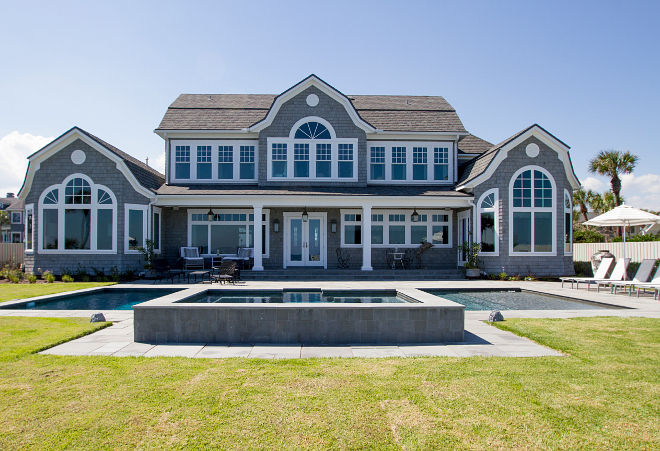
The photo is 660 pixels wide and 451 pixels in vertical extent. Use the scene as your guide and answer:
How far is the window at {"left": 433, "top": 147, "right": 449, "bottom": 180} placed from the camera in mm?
19203

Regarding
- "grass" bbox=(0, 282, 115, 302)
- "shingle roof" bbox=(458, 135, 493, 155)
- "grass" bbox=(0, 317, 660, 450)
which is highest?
"shingle roof" bbox=(458, 135, 493, 155)

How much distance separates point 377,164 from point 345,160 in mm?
1605

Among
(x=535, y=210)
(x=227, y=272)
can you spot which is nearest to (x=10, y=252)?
(x=227, y=272)

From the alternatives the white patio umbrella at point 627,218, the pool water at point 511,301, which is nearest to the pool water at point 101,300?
the pool water at point 511,301

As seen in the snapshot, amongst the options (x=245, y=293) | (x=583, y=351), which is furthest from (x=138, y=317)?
(x=583, y=351)

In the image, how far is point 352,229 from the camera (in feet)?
61.6

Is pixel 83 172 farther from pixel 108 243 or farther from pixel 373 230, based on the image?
pixel 373 230

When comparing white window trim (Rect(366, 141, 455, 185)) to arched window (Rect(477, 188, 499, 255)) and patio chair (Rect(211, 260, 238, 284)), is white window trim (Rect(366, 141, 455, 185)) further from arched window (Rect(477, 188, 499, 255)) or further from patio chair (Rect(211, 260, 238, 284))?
patio chair (Rect(211, 260, 238, 284))

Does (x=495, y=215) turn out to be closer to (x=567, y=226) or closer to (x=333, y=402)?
(x=567, y=226)

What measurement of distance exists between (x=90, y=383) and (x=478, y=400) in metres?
4.03

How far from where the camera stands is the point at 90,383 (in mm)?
4488

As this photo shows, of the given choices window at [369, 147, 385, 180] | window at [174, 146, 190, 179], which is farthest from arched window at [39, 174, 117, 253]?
window at [369, 147, 385, 180]

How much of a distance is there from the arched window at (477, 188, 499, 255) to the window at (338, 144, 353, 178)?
5.64m

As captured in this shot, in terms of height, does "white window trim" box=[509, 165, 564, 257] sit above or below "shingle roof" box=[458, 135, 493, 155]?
below
